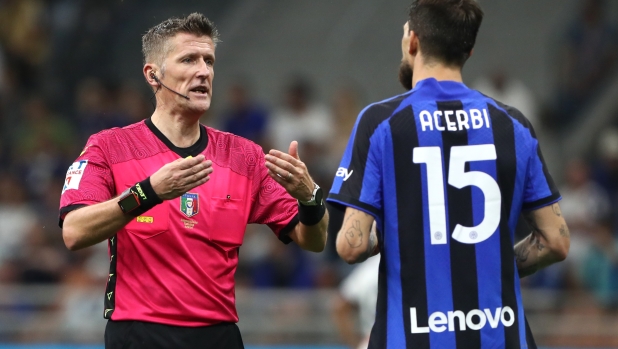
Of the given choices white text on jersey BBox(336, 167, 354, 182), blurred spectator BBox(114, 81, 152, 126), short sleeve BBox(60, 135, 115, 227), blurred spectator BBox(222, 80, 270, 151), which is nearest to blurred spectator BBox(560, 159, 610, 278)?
blurred spectator BBox(222, 80, 270, 151)

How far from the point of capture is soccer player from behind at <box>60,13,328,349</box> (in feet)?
14.0

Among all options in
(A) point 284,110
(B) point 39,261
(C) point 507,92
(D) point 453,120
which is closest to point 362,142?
(D) point 453,120

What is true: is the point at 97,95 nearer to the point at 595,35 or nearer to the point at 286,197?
the point at 595,35

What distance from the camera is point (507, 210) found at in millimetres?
4094

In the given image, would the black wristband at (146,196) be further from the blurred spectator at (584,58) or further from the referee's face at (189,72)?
the blurred spectator at (584,58)

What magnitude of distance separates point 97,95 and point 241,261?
10.6 feet

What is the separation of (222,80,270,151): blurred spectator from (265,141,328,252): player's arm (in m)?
7.46

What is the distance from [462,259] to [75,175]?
1.71 m

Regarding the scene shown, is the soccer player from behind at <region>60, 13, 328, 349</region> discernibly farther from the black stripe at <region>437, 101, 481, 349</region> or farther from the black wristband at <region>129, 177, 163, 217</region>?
the black stripe at <region>437, 101, 481, 349</region>

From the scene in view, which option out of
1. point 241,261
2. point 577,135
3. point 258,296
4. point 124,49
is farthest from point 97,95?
point 577,135

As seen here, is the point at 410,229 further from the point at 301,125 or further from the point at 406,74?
the point at 301,125

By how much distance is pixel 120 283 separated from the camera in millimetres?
4426

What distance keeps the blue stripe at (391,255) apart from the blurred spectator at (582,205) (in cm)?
758

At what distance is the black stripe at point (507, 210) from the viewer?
4.04m
